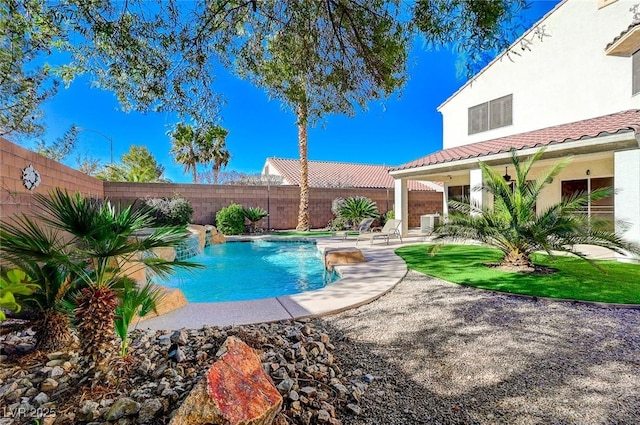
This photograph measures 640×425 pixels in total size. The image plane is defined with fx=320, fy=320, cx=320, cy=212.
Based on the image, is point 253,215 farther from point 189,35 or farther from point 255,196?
point 189,35

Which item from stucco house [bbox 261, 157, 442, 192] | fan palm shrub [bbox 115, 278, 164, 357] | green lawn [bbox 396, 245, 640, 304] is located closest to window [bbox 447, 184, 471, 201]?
green lawn [bbox 396, 245, 640, 304]

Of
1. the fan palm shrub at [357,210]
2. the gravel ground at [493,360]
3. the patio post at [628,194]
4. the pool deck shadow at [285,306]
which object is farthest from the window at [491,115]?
the gravel ground at [493,360]

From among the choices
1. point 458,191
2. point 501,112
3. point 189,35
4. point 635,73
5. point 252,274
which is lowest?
point 252,274

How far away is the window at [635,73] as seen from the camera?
1059 cm

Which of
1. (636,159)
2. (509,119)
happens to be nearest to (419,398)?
(636,159)

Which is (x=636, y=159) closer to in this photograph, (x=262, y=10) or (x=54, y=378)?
(x=262, y=10)

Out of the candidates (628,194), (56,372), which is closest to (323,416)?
(56,372)

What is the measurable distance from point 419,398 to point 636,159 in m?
10.0

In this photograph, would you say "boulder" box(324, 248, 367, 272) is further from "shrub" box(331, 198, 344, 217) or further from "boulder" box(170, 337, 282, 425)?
"shrub" box(331, 198, 344, 217)

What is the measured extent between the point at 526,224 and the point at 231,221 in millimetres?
15886

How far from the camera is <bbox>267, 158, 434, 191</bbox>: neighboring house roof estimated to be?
3098 centimetres

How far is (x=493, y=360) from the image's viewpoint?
3977 mm

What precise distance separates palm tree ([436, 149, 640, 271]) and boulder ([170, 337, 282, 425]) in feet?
24.5

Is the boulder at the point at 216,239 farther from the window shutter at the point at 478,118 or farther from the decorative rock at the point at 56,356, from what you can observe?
the window shutter at the point at 478,118
